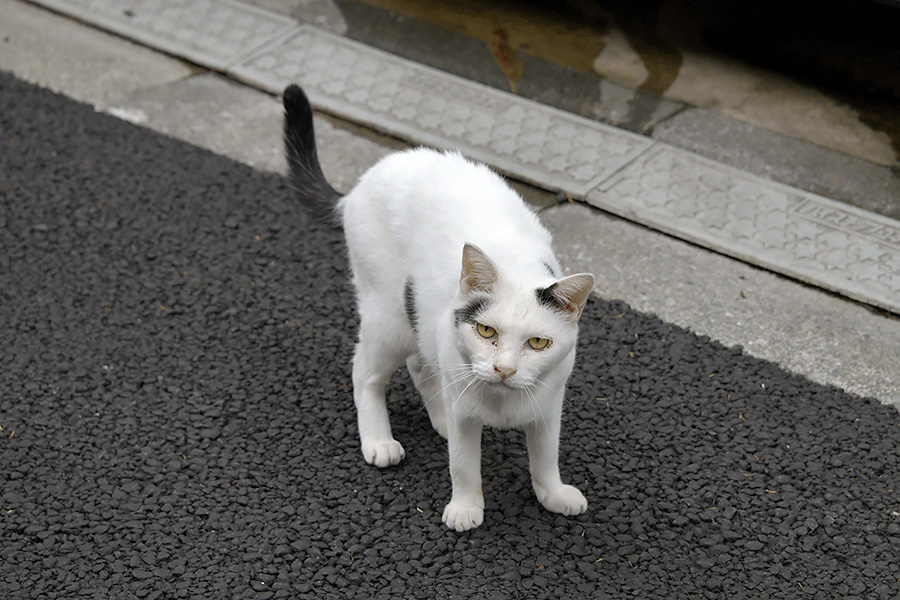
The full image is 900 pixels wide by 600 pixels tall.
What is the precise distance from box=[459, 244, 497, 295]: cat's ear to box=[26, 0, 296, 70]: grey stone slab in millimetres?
3149

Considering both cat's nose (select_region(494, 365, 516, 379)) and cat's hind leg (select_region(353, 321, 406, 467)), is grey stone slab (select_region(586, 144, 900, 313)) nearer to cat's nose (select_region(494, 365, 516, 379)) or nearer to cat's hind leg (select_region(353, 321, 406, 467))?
cat's hind leg (select_region(353, 321, 406, 467))

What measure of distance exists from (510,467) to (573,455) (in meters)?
0.22

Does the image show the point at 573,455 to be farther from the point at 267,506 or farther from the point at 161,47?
the point at 161,47

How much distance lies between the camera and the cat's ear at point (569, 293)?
2.25 m

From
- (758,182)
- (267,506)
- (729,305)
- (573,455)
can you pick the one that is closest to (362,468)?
(267,506)

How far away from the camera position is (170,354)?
11.1 feet

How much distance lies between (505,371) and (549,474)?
0.62 metres

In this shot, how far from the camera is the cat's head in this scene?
7.52 feet

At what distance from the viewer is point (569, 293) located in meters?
2.28

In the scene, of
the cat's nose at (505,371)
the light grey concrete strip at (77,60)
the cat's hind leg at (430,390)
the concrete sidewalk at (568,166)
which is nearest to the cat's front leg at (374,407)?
the cat's hind leg at (430,390)

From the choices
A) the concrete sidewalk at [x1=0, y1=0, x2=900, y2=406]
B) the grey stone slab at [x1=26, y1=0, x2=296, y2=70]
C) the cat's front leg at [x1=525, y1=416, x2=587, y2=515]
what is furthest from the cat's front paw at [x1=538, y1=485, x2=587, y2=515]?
the grey stone slab at [x1=26, y1=0, x2=296, y2=70]

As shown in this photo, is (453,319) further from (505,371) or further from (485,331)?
(505,371)

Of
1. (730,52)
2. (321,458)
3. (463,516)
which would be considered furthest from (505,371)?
(730,52)

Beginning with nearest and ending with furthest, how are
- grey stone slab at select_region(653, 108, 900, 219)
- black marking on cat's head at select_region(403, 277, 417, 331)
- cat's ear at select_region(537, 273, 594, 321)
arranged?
cat's ear at select_region(537, 273, 594, 321) → black marking on cat's head at select_region(403, 277, 417, 331) → grey stone slab at select_region(653, 108, 900, 219)
